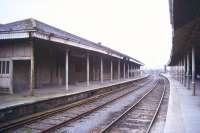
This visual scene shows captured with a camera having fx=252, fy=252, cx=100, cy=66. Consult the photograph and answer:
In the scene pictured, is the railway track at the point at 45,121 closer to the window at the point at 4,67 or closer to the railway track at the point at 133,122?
the railway track at the point at 133,122

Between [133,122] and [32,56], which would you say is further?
[32,56]

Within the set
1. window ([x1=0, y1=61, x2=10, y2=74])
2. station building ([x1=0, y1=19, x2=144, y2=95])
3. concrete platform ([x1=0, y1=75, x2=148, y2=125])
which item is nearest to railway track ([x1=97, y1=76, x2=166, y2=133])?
concrete platform ([x1=0, y1=75, x2=148, y2=125])

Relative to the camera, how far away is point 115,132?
26.3 feet

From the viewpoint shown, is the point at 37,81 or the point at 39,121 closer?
the point at 39,121

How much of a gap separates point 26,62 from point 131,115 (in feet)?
24.4

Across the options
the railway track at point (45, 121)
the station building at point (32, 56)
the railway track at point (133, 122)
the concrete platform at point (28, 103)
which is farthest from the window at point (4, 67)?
the railway track at point (133, 122)

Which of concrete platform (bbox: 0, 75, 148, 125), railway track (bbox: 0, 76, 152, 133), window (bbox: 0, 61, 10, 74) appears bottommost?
railway track (bbox: 0, 76, 152, 133)

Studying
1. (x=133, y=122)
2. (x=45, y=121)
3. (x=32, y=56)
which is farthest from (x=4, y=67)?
(x=133, y=122)

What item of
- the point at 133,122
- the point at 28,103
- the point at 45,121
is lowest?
the point at 133,122

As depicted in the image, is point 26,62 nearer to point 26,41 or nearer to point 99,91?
point 26,41

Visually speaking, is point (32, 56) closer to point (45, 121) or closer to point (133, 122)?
point (45, 121)

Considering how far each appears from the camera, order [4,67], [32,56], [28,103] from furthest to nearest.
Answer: [4,67] → [32,56] → [28,103]

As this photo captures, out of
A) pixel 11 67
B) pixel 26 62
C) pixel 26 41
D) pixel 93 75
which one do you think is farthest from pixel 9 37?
pixel 93 75

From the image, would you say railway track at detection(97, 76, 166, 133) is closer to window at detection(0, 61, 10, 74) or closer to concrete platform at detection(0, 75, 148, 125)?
concrete platform at detection(0, 75, 148, 125)
